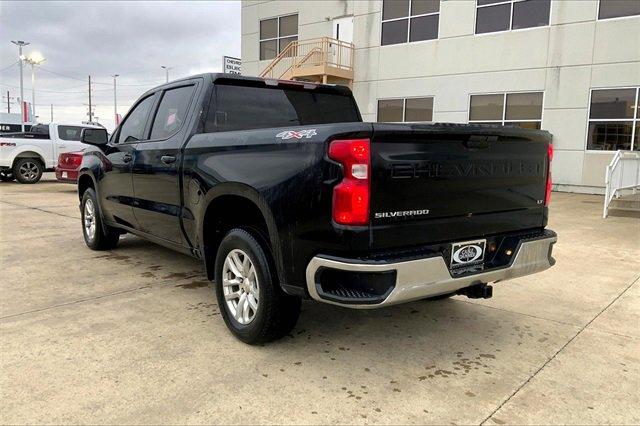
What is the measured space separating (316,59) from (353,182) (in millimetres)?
15863

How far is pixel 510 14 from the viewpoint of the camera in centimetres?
1480

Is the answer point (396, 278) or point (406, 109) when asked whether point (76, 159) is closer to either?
point (406, 109)

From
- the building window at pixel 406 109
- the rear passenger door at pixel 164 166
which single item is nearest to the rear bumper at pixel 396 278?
the rear passenger door at pixel 164 166

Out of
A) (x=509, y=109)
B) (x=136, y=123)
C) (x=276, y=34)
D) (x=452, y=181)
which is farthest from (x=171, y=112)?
(x=276, y=34)

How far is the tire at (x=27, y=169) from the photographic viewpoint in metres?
15.7

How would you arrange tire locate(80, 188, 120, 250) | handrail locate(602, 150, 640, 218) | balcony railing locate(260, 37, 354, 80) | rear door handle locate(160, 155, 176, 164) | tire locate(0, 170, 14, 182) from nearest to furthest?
1. rear door handle locate(160, 155, 176, 164)
2. tire locate(80, 188, 120, 250)
3. handrail locate(602, 150, 640, 218)
4. tire locate(0, 170, 14, 182)
5. balcony railing locate(260, 37, 354, 80)

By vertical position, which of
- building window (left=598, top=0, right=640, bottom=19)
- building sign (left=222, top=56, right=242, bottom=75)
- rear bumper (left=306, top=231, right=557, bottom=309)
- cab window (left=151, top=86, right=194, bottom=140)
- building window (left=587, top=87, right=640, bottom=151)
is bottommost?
rear bumper (left=306, top=231, right=557, bottom=309)

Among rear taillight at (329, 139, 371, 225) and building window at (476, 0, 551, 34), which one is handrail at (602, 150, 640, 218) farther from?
rear taillight at (329, 139, 371, 225)

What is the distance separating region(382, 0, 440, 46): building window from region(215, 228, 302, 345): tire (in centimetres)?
1432

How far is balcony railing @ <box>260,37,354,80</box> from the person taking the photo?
55.9 feet

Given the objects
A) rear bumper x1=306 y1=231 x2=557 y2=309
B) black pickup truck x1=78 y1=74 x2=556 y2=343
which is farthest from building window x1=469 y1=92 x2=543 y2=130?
rear bumper x1=306 y1=231 x2=557 y2=309

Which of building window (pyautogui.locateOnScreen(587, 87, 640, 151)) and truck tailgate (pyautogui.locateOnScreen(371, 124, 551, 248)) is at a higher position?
building window (pyautogui.locateOnScreen(587, 87, 640, 151))

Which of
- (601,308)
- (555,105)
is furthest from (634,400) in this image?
(555,105)

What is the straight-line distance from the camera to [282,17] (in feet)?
65.1
